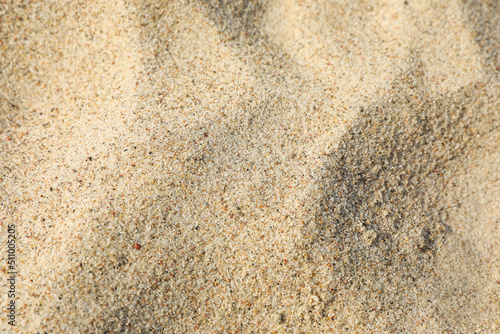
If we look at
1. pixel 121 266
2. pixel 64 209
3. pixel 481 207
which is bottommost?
pixel 481 207

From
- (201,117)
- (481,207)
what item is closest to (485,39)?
(481,207)

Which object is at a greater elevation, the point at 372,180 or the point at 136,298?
the point at 136,298

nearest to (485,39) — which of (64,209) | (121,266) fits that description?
(121,266)

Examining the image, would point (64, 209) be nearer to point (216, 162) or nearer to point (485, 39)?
point (216, 162)

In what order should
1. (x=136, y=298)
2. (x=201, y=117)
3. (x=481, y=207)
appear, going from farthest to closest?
(x=481, y=207) → (x=201, y=117) → (x=136, y=298)

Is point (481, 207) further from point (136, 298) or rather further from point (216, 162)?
point (136, 298)

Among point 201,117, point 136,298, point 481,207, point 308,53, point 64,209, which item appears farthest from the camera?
point 308,53

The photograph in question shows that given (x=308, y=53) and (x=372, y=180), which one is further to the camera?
(x=308, y=53)
